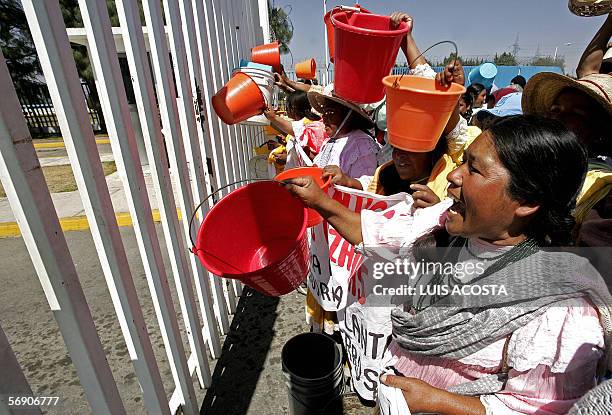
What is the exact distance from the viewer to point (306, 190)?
52.4 inches

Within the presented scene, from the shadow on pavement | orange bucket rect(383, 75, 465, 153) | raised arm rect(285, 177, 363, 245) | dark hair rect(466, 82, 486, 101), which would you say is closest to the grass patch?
the shadow on pavement

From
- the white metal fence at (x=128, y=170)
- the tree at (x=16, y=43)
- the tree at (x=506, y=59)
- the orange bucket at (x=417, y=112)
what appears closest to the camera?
the white metal fence at (x=128, y=170)

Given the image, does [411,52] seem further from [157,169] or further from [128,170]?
[128,170]

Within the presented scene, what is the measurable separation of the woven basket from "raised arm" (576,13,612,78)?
0.79ft

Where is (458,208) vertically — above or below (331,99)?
below

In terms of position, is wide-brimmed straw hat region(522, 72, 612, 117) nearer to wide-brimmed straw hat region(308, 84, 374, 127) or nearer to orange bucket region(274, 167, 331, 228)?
wide-brimmed straw hat region(308, 84, 374, 127)

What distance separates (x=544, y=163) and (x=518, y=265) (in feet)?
1.05

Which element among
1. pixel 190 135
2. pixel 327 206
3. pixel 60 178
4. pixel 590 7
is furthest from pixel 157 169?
pixel 60 178

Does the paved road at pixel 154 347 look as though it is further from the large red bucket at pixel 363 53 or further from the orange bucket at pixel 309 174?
the large red bucket at pixel 363 53

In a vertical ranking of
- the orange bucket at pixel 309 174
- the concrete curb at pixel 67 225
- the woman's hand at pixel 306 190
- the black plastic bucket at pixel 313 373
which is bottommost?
the concrete curb at pixel 67 225

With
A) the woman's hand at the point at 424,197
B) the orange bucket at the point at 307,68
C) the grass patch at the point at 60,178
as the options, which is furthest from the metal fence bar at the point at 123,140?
the grass patch at the point at 60,178

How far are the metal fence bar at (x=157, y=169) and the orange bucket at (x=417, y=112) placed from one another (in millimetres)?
1041

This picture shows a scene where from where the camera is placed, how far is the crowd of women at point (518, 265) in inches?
36.0

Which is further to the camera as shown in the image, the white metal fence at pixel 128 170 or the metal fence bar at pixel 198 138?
the metal fence bar at pixel 198 138
